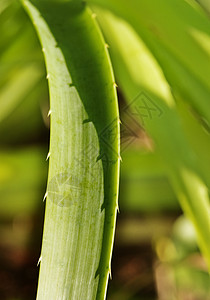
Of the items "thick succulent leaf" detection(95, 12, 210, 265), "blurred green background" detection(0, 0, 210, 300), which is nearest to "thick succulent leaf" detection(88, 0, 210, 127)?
"thick succulent leaf" detection(95, 12, 210, 265)

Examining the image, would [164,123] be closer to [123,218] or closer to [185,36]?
[185,36]

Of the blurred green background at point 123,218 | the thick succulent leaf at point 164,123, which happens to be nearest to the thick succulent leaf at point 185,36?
the thick succulent leaf at point 164,123

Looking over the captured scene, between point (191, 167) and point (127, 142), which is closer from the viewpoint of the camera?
point (191, 167)

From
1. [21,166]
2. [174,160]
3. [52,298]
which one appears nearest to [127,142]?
[21,166]

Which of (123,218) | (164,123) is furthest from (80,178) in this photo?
(123,218)

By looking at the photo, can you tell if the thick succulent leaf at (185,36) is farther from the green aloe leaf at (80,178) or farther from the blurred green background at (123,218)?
the blurred green background at (123,218)

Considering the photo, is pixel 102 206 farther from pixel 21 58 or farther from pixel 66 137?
pixel 21 58
